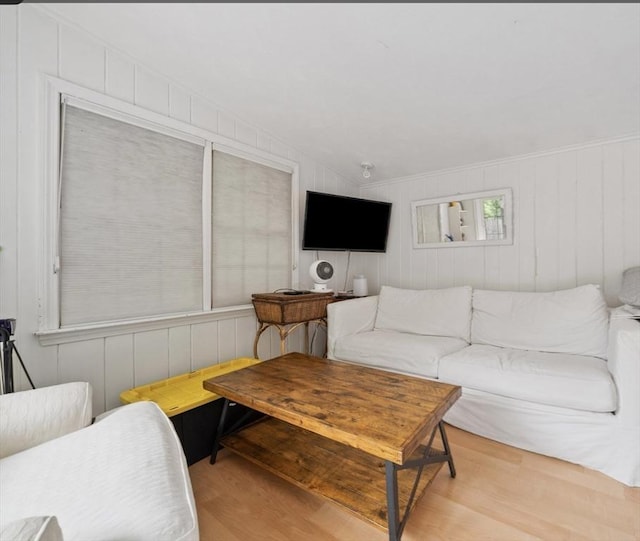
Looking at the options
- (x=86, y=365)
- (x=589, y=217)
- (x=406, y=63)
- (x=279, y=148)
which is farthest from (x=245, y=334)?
(x=589, y=217)

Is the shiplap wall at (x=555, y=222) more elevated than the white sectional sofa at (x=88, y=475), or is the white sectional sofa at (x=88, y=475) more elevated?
the shiplap wall at (x=555, y=222)

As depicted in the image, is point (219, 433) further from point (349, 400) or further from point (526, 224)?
point (526, 224)

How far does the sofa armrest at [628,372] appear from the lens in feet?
5.14

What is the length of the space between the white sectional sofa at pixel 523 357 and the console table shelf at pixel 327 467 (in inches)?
25.1

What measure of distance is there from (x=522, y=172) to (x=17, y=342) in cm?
365

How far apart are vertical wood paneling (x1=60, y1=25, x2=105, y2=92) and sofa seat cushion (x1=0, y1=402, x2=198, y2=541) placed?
178 cm

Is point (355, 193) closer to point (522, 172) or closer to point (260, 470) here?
point (522, 172)

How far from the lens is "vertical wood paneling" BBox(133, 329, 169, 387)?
1973 millimetres

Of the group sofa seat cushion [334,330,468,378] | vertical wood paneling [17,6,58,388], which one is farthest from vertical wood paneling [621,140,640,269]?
vertical wood paneling [17,6,58,388]

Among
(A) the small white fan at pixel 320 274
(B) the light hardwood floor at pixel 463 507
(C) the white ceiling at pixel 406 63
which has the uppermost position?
(C) the white ceiling at pixel 406 63

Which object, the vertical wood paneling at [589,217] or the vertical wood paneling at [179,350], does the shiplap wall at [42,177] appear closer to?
the vertical wood paneling at [179,350]

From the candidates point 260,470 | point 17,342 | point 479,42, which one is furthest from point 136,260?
point 479,42

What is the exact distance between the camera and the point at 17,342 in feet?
5.08

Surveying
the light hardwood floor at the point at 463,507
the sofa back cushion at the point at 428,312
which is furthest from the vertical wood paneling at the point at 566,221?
the light hardwood floor at the point at 463,507
